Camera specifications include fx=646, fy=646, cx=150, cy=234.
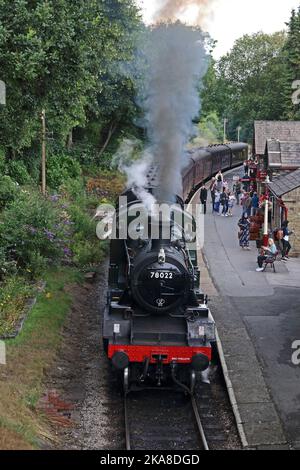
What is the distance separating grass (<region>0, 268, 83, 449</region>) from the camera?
873 centimetres

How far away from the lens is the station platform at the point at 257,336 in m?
10.0

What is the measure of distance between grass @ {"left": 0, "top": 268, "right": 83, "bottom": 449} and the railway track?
151 cm

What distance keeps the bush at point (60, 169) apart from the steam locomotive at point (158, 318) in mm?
17843

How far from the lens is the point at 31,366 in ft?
38.1

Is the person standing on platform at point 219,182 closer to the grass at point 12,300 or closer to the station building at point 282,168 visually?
the station building at point 282,168

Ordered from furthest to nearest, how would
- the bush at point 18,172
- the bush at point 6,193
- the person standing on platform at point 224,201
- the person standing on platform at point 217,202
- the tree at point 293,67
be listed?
the tree at point 293,67
the person standing on platform at point 217,202
the person standing on platform at point 224,201
the bush at point 18,172
the bush at point 6,193

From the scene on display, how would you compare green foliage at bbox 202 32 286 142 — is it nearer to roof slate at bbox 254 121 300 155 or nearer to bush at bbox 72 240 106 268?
roof slate at bbox 254 121 300 155

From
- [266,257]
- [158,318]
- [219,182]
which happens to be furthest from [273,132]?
[158,318]

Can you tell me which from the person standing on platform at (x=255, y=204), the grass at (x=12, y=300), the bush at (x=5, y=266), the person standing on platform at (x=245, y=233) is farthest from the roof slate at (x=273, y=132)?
the grass at (x=12, y=300)

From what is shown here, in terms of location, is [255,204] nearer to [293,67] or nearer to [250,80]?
[293,67]

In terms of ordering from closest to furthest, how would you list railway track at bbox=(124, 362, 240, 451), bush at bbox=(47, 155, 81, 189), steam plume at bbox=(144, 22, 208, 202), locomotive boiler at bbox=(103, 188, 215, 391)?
railway track at bbox=(124, 362, 240, 451) < locomotive boiler at bbox=(103, 188, 215, 391) < steam plume at bbox=(144, 22, 208, 202) < bush at bbox=(47, 155, 81, 189)

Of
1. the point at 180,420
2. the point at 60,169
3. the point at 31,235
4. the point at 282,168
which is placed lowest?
the point at 180,420

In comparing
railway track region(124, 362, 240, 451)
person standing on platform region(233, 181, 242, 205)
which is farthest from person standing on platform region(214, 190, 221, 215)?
railway track region(124, 362, 240, 451)

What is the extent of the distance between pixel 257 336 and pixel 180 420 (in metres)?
3.76
